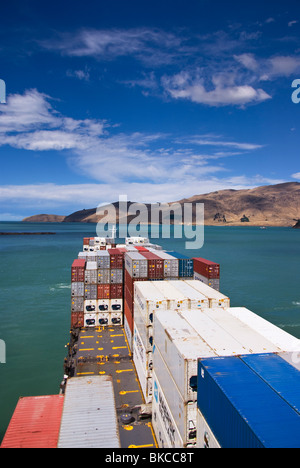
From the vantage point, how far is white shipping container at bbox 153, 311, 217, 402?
488 inches

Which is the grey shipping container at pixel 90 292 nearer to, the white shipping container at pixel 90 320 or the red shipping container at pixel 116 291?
the red shipping container at pixel 116 291

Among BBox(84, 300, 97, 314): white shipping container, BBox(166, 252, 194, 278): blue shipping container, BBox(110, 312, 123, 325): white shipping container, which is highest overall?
BBox(166, 252, 194, 278): blue shipping container

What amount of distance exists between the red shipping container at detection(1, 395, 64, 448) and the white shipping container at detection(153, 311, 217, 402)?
5166 millimetres

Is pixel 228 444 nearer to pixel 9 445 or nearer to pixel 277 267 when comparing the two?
pixel 9 445

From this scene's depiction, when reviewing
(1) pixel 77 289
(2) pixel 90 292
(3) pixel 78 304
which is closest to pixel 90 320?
(3) pixel 78 304

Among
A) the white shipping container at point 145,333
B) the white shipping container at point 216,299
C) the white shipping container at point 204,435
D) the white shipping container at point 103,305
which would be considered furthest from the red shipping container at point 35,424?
the white shipping container at point 103,305

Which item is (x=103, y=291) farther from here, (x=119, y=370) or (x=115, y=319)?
(x=119, y=370)

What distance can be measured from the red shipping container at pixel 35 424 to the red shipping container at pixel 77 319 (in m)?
19.6

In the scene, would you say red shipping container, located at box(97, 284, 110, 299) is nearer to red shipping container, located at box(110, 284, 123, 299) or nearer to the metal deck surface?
red shipping container, located at box(110, 284, 123, 299)

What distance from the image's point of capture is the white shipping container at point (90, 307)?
33.7 meters

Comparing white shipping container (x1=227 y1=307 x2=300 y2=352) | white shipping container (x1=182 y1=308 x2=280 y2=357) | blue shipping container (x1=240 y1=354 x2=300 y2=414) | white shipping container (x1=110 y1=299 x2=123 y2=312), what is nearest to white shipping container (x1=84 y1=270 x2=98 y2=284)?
white shipping container (x1=110 y1=299 x2=123 y2=312)

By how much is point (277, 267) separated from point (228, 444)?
79.5m

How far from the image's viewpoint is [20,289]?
56.8 m
